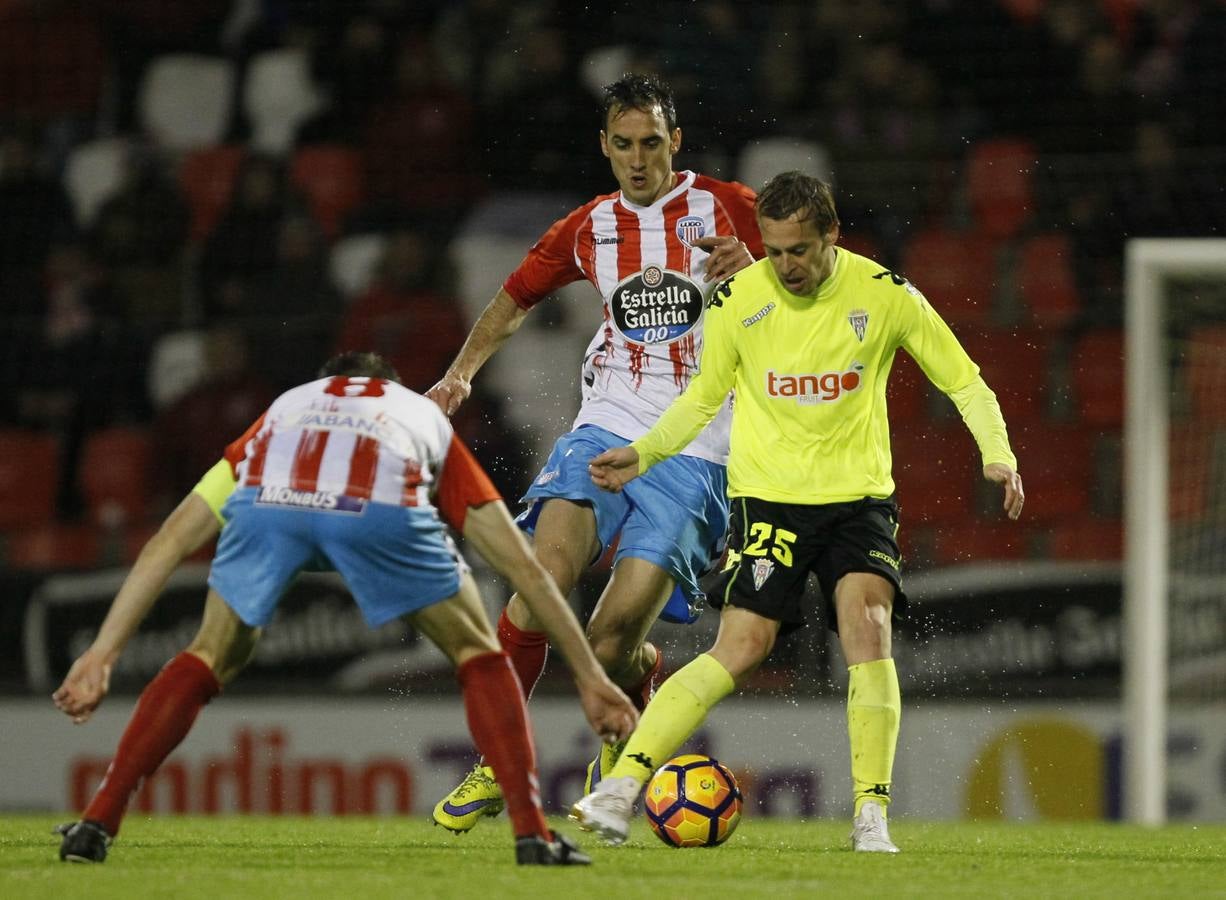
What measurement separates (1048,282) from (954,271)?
0.46m

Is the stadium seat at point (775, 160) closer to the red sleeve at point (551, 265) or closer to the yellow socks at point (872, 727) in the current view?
the red sleeve at point (551, 265)

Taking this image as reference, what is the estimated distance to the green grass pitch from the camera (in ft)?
14.1

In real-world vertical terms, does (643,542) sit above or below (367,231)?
below

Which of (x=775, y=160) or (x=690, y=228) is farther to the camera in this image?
(x=775, y=160)

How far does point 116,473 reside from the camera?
391 inches

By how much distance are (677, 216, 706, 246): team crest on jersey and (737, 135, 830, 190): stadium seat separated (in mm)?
4534

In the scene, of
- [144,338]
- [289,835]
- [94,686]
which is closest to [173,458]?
[144,338]

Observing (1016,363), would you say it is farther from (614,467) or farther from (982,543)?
(614,467)

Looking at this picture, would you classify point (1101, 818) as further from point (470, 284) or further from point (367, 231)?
point (367, 231)

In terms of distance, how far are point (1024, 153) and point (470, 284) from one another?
329 centimetres

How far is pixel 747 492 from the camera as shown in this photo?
5703mm

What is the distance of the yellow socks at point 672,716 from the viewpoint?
539 cm

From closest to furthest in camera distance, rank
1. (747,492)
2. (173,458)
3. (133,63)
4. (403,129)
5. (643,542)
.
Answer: (747,492) → (643,542) → (173,458) → (403,129) → (133,63)

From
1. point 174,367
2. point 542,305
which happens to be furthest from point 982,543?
point 174,367
